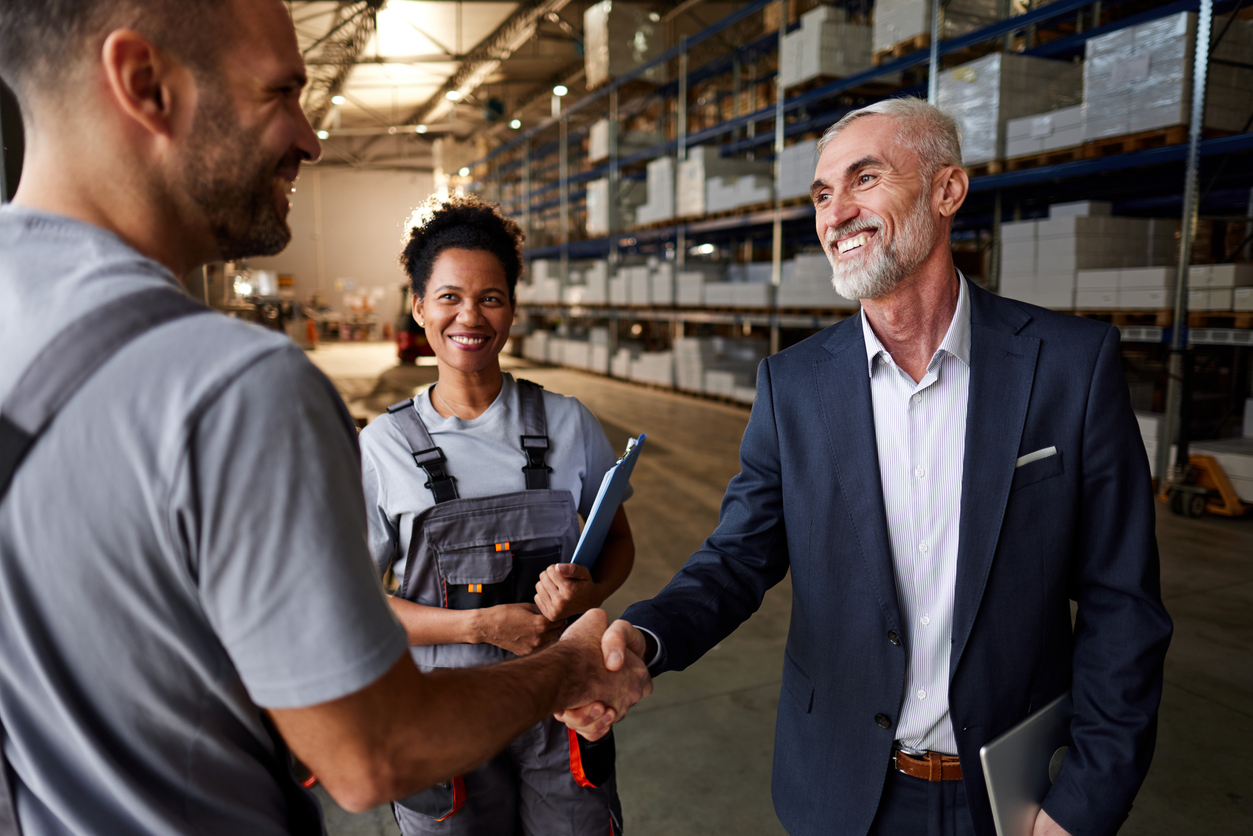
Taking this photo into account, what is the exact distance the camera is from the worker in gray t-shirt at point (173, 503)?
2.35 ft

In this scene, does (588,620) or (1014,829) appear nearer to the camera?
(1014,829)

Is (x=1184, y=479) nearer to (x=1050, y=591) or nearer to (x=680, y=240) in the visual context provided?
(x=1050, y=591)

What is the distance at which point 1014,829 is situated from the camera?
1.44 meters

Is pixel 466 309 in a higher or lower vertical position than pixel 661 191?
lower

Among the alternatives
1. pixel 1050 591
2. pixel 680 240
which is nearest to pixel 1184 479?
pixel 1050 591

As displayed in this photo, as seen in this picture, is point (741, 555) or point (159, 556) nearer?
point (159, 556)

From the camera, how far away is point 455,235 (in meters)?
2.08

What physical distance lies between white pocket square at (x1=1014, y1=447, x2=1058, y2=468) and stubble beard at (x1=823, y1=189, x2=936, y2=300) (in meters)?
0.47

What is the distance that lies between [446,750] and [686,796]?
8.36ft

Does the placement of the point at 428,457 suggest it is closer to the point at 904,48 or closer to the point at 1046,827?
the point at 1046,827

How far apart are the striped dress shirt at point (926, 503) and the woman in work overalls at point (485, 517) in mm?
672

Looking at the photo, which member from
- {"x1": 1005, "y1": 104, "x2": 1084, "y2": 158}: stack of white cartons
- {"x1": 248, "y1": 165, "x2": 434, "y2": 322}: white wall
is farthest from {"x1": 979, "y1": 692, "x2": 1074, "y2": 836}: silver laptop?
{"x1": 248, "y1": 165, "x2": 434, "y2": 322}: white wall

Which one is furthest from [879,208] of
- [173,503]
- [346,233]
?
[346,233]

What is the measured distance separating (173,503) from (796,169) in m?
10.2
